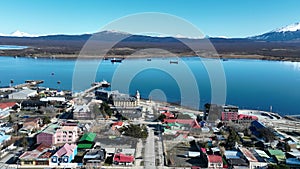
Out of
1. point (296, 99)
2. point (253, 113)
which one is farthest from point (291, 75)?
point (253, 113)

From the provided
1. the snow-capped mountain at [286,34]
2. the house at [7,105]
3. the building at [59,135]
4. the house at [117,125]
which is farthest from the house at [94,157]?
the snow-capped mountain at [286,34]

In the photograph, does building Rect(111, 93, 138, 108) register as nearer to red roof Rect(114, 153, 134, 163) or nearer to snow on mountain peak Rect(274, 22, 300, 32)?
red roof Rect(114, 153, 134, 163)

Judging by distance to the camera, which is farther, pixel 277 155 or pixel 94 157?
pixel 277 155

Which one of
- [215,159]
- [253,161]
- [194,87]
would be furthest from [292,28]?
[215,159]

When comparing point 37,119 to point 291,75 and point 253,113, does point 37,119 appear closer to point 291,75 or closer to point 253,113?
point 253,113

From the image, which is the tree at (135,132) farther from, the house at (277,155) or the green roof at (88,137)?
the house at (277,155)

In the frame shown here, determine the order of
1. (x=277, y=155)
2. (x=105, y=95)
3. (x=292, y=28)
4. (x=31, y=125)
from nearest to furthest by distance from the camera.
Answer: (x=277, y=155) → (x=31, y=125) → (x=105, y=95) → (x=292, y=28)

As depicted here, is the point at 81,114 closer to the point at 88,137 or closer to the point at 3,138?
the point at 88,137
